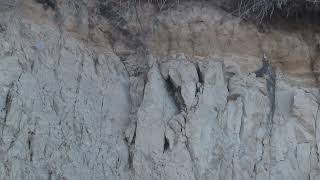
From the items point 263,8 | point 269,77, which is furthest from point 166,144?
point 263,8

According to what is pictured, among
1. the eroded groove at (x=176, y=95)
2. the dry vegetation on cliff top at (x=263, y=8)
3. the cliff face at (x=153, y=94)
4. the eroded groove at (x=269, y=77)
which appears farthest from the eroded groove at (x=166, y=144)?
the dry vegetation on cliff top at (x=263, y=8)

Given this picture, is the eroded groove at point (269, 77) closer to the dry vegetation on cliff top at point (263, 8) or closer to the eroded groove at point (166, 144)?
the dry vegetation on cliff top at point (263, 8)

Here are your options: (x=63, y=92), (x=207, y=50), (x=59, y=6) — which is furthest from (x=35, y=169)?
(x=207, y=50)

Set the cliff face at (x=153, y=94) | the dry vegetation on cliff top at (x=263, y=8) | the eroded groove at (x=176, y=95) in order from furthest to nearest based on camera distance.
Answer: the dry vegetation on cliff top at (x=263, y=8), the eroded groove at (x=176, y=95), the cliff face at (x=153, y=94)

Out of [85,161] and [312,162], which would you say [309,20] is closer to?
[312,162]

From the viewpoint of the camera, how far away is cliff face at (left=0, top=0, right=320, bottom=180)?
414 centimetres

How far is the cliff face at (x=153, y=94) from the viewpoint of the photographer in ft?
13.6

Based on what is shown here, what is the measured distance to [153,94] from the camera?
4.46m

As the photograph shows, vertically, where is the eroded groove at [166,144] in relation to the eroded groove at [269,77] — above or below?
below

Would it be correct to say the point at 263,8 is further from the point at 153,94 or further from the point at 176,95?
the point at 153,94

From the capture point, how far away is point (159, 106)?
4.44m

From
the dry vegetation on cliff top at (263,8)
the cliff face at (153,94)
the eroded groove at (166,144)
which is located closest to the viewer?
the cliff face at (153,94)

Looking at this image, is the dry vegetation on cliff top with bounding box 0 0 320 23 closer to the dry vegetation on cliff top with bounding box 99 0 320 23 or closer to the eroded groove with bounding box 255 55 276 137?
the dry vegetation on cliff top with bounding box 99 0 320 23

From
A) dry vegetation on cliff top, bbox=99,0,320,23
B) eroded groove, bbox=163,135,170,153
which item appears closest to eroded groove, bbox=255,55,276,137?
dry vegetation on cliff top, bbox=99,0,320,23
